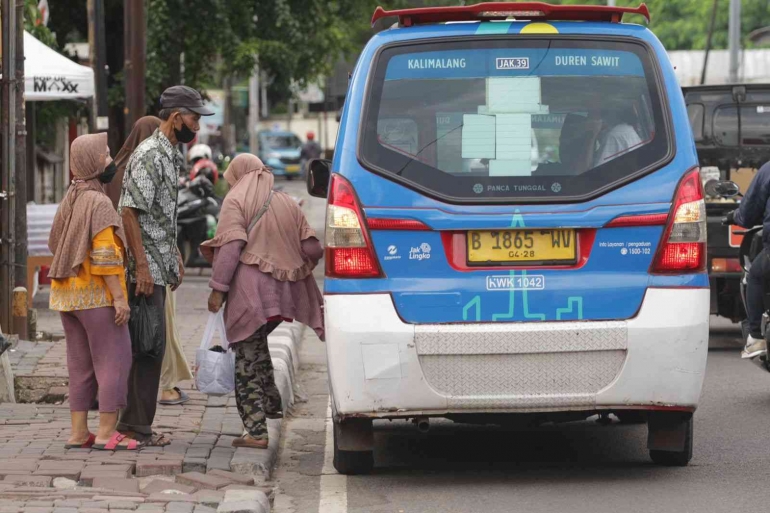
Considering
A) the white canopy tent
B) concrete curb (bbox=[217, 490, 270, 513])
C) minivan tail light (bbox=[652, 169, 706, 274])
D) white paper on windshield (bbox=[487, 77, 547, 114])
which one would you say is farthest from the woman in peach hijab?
the white canopy tent

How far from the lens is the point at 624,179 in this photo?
6410 millimetres

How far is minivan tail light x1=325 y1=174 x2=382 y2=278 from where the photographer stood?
20.8 feet

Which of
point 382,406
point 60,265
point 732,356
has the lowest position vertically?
point 732,356

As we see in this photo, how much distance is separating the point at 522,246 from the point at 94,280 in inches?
83.8

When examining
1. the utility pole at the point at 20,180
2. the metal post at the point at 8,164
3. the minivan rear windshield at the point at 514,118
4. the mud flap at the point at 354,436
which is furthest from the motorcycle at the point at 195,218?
the minivan rear windshield at the point at 514,118

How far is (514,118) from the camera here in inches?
256

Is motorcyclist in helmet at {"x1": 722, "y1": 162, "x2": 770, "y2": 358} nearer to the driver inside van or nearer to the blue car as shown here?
the driver inside van

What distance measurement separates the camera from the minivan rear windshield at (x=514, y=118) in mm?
6410

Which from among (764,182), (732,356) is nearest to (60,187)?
(732,356)

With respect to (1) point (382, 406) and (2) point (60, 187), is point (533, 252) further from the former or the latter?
(2) point (60, 187)

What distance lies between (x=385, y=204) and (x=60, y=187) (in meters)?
20.3

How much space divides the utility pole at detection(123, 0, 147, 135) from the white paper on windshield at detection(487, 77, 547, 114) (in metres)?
8.28

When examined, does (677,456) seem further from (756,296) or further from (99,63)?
(99,63)

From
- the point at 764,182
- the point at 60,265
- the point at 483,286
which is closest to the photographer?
the point at 483,286
